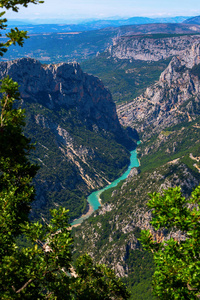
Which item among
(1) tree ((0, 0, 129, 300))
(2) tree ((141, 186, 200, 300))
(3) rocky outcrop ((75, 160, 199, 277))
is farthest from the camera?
(3) rocky outcrop ((75, 160, 199, 277))

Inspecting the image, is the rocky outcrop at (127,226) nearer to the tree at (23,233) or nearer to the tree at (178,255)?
the tree at (23,233)

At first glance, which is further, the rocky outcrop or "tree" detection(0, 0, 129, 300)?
the rocky outcrop

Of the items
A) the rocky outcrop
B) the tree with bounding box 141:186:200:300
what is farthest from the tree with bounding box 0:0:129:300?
the rocky outcrop

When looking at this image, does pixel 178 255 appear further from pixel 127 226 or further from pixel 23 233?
pixel 127 226

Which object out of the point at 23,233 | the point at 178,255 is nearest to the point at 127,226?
the point at 23,233

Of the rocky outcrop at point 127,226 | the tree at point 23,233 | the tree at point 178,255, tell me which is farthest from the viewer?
the rocky outcrop at point 127,226

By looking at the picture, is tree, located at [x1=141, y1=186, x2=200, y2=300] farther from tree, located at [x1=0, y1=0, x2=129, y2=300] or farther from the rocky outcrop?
the rocky outcrop

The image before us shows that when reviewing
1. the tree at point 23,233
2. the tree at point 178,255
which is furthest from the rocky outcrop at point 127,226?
the tree at point 178,255
